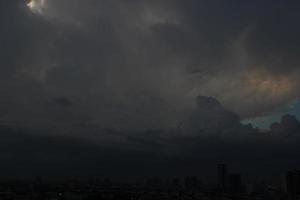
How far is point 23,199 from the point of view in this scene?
188 metres

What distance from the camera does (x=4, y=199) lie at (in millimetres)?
183500

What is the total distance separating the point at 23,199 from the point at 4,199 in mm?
A: 8168
